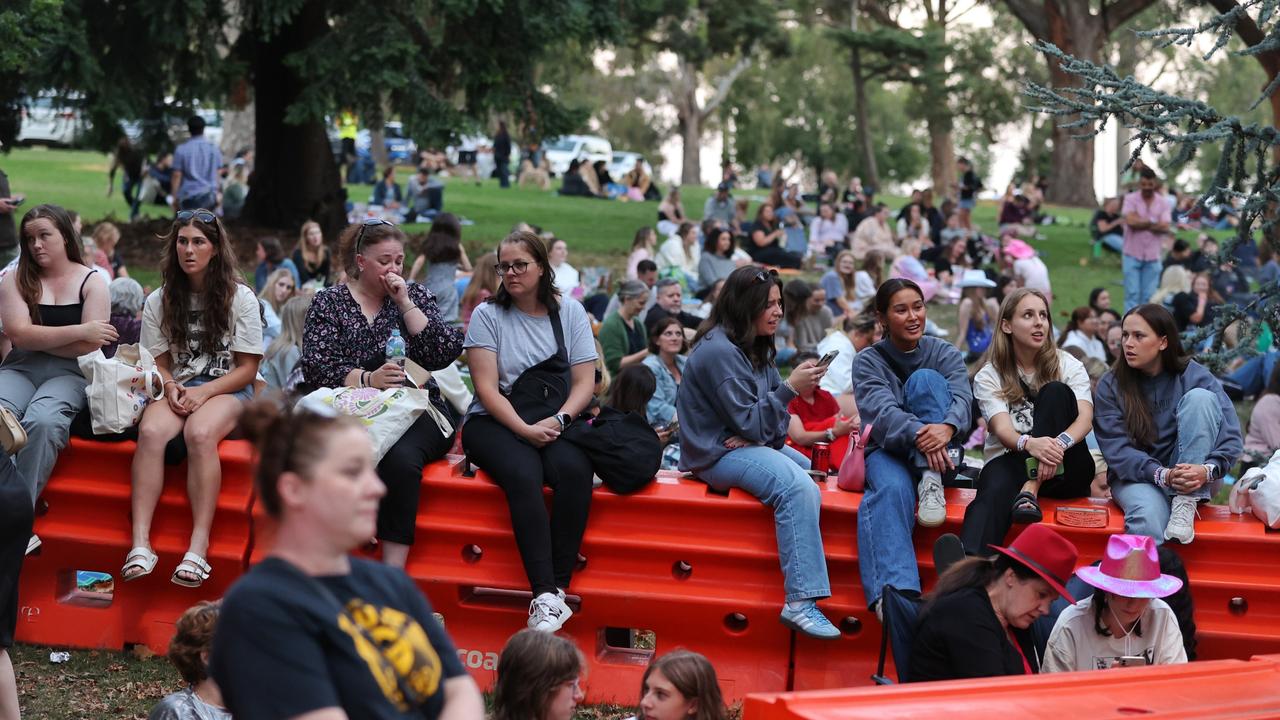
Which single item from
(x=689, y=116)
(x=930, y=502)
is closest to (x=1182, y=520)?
(x=930, y=502)

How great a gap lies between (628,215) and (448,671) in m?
25.5

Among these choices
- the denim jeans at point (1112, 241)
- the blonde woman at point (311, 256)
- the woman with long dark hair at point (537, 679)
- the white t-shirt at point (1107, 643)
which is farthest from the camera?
the denim jeans at point (1112, 241)

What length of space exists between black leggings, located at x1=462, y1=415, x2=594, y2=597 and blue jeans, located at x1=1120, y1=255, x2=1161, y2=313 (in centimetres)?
1357

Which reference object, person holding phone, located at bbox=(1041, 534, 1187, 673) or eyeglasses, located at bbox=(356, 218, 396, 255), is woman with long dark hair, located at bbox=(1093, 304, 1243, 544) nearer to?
person holding phone, located at bbox=(1041, 534, 1187, 673)

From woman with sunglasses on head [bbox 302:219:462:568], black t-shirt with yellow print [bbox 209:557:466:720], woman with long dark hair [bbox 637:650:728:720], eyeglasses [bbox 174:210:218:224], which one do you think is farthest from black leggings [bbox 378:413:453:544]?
black t-shirt with yellow print [bbox 209:557:466:720]

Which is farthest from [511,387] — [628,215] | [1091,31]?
[1091,31]

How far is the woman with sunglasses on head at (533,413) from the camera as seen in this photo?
6398 mm

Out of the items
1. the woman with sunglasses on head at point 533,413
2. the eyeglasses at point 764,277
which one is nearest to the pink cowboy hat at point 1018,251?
the eyeglasses at point 764,277

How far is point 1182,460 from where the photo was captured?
6.41m

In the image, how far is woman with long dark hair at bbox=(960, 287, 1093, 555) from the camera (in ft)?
20.8

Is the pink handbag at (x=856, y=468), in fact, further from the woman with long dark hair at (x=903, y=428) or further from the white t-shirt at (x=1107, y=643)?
the white t-shirt at (x=1107, y=643)

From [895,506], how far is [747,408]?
0.81 meters

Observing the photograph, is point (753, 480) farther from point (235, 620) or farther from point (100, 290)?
point (235, 620)

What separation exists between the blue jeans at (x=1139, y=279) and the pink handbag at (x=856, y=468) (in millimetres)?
12799
